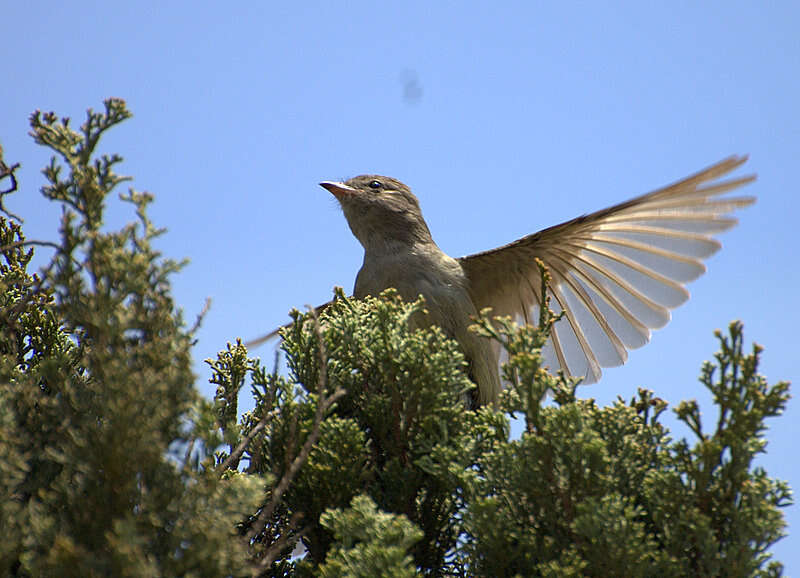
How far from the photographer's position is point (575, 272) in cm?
523

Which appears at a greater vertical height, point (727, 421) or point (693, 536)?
point (727, 421)

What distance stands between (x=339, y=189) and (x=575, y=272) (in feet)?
5.86

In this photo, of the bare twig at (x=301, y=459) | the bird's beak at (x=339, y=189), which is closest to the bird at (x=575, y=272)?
the bird's beak at (x=339, y=189)

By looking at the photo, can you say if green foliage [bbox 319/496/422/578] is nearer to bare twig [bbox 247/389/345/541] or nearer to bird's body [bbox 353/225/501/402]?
bare twig [bbox 247/389/345/541]

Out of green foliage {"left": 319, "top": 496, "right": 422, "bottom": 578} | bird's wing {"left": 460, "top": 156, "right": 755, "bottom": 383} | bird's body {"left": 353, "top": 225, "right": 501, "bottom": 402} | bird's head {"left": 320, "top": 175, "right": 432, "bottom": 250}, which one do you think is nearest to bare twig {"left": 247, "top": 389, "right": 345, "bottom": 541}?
green foliage {"left": 319, "top": 496, "right": 422, "bottom": 578}

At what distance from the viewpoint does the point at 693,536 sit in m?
2.29

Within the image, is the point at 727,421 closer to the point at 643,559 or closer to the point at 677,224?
the point at 643,559

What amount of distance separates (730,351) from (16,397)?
7.22 ft

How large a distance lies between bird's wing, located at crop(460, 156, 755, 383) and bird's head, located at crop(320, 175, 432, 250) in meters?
0.64

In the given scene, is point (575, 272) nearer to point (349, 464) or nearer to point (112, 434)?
point (349, 464)

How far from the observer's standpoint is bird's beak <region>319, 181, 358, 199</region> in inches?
231

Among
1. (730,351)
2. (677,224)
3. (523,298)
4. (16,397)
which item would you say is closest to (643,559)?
(730,351)

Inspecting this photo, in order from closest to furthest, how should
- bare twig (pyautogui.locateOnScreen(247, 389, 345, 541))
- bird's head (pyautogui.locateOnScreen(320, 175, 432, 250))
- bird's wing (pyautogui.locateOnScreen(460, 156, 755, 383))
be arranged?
bare twig (pyautogui.locateOnScreen(247, 389, 345, 541)), bird's wing (pyautogui.locateOnScreen(460, 156, 755, 383)), bird's head (pyautogui.locateOnScreen(320, 175, 432, 250))

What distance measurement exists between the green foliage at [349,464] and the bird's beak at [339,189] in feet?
9.93
